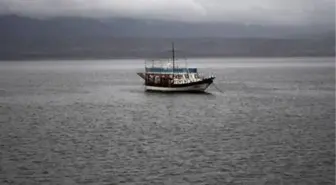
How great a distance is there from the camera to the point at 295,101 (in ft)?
286

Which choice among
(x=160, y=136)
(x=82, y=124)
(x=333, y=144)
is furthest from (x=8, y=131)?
(x=333, y=144)

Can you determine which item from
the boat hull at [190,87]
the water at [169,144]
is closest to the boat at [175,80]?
the boat hull at [190,87]

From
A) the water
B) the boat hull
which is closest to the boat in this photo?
the boat hull

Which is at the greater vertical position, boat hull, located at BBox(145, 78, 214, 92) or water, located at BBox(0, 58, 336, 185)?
boat hull, located at BBox(145, 78, 214, 92)

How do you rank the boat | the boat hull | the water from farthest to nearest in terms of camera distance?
the boat → the boat hull → the water

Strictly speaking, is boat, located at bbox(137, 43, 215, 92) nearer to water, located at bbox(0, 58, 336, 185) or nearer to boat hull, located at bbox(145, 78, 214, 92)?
boat hull, located at bbox(145, 78, 214, 92)

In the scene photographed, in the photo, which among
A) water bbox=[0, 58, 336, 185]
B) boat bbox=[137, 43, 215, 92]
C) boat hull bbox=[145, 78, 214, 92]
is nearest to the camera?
water bbox=[0, 58, 336, 185]

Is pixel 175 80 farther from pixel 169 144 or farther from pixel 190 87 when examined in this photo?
pixel 169 144

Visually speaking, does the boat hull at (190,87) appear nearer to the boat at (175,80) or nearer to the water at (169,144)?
the boat at (175,80)

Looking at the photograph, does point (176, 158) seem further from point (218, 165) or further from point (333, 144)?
point (333, 144)

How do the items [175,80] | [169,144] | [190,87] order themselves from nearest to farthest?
[169,144] < [190,87] < [175,80]

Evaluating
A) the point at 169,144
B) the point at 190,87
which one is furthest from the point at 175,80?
the point at 169,144

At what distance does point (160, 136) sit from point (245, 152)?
429 inches

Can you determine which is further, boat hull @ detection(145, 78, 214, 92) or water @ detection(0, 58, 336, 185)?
boat hull @ detection(145, 78, 214, 92)
